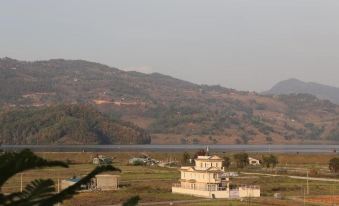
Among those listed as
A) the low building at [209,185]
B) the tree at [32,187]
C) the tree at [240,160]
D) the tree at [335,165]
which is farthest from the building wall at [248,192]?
the tree at [32,187]

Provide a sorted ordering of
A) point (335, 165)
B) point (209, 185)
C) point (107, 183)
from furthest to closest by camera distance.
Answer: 1. point (335, 165)
2. point (107, 183)
3. point (209, 185)

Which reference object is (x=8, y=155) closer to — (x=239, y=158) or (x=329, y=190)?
(x=329, y=190)

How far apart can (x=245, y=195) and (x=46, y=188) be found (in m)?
57.4

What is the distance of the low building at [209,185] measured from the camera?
62.3 m

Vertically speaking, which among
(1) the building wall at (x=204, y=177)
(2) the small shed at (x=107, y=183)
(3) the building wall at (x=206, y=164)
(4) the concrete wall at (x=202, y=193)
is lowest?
(4) the concrete wall at (x=202, y=193)

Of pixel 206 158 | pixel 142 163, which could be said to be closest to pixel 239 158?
pixel 142 163

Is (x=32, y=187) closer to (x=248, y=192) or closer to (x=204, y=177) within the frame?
(x=248, y=192)

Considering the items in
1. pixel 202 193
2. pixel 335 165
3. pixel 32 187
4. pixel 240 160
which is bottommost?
pixel 202 193

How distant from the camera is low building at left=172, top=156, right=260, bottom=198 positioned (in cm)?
6228

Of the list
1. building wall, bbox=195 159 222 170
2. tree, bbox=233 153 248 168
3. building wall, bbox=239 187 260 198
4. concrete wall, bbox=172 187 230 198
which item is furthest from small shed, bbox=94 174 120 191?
tree, bbox=233 153 248 168

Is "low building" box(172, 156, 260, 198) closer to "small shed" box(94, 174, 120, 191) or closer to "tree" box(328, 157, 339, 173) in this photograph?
"small shed" box(94, 174, 120, 191)

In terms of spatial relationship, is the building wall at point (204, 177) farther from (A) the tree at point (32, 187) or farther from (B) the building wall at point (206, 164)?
(A) the tree at point (32, 187)

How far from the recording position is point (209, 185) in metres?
64.6

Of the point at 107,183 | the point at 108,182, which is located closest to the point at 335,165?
the point at 108,182
